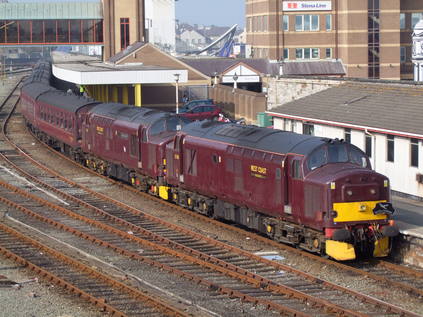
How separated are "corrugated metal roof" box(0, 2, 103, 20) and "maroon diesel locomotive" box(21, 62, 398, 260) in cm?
4958

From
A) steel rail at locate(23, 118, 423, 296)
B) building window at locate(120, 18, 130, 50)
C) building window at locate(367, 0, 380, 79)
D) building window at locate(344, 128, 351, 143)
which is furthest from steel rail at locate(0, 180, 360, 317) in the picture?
building window at locate(367, 0, 380, 79)

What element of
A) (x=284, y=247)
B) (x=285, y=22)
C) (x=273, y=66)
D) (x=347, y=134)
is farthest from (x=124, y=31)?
(x=284, y=247)

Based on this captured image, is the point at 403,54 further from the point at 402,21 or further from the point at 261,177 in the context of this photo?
the point at 261,177

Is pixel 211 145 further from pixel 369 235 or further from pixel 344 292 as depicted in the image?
pixel 344 292

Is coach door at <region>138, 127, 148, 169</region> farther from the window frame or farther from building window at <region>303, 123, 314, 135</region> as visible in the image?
the window frame

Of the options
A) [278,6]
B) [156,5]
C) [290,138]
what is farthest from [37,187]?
[156,5]

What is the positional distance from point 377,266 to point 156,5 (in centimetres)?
16842

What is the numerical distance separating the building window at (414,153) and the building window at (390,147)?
40.3 inches

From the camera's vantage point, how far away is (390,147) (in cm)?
3002

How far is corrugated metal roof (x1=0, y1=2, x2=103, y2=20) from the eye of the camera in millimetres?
82438

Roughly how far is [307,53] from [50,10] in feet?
88.7

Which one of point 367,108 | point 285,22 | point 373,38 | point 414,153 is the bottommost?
point 414,153

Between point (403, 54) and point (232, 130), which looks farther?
point (403, 54)

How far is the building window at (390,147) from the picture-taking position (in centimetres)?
2980
